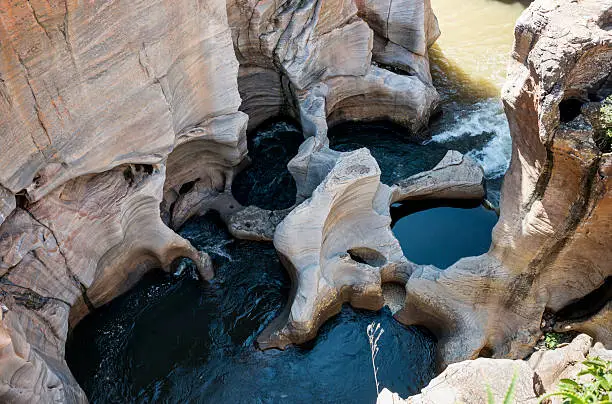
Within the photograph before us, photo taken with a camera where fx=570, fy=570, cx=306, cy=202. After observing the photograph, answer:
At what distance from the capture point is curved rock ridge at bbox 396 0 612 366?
20.5 feet

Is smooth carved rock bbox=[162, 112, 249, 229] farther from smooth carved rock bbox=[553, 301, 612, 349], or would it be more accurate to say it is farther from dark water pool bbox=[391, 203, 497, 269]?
smooth carved rock bbox=[553, 301, 612, 349]

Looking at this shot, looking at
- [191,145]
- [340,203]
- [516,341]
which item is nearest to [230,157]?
[191,145]

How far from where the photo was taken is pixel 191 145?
9.57 meters

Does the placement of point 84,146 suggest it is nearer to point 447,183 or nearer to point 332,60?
point 332,60

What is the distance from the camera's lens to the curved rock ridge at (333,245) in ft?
26.8

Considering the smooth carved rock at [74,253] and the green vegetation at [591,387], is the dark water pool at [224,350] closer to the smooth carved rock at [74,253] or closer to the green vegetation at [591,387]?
the smooth carved rock at [74,253]

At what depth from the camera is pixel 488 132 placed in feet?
38.9

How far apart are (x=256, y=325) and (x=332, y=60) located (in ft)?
18.2

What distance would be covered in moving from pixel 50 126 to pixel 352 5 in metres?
6.52

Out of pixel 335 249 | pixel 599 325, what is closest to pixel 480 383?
pixel 599 325

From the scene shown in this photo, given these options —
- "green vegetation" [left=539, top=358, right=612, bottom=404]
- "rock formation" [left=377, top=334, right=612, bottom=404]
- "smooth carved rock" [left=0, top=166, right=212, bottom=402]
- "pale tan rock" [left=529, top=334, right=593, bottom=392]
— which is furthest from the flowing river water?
"green vegetation" [left=539, top=358, right=612, bottom=404]

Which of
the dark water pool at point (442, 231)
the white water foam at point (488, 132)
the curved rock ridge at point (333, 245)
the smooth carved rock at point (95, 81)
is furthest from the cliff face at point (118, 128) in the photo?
the white water foam at point (488, 132)

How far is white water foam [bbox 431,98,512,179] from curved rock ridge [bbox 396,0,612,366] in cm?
341

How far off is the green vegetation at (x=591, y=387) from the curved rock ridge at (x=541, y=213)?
2.59 m
